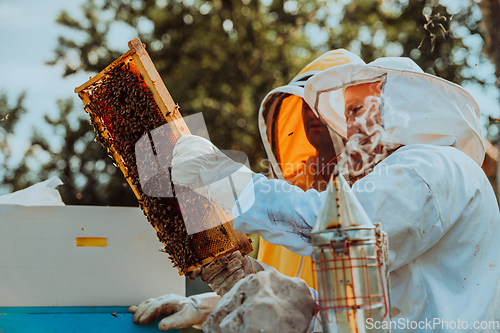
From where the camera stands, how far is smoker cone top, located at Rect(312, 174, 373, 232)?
135 centimetres

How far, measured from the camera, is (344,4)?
11523 mm

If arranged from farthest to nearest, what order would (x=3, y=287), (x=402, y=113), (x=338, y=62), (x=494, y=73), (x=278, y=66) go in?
(x=278, y=66) < (x=494, y=73) < (x=338, y=62) < (x=3, y=287) < (x=402, y=113)

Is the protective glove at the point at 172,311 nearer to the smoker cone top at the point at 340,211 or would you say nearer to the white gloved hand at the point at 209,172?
the white gloved hand at the point at 209,172

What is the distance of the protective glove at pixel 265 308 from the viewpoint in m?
1.39

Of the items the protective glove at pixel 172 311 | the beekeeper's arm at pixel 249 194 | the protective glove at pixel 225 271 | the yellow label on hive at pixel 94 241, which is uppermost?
the beekeeper's arm at pixel 249 194

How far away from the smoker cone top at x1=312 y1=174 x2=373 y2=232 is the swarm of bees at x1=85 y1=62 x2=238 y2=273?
3.63 feet

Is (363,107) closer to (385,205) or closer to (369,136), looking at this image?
(369,136)

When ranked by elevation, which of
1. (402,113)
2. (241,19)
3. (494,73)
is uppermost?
(241,19)

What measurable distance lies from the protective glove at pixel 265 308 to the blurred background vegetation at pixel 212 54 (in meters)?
8.51

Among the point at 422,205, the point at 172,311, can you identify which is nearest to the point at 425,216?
the point at 422,205

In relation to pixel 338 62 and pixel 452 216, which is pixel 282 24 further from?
pixel 452 216

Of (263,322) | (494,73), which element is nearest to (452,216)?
(263,322)

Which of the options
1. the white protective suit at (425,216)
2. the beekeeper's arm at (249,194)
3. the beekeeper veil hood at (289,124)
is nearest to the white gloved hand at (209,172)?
the beekeeper's arm at (249,194)

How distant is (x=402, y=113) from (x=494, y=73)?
4.24 m
